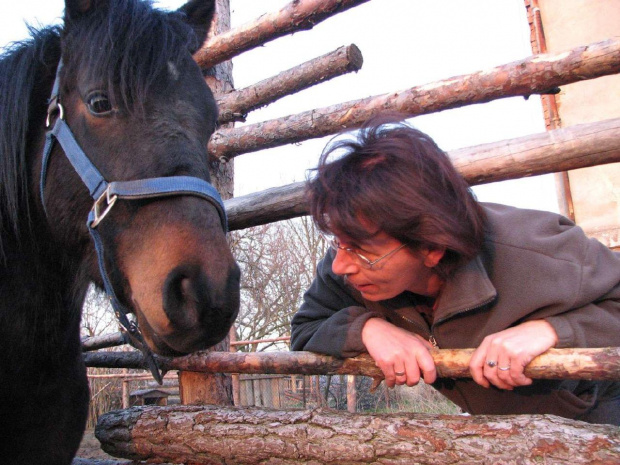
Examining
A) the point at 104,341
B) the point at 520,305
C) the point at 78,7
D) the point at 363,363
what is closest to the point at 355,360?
the point at 363,363

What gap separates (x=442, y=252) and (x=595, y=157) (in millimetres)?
796

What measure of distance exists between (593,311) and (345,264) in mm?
698

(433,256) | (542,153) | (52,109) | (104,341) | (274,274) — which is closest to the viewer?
(433,256)

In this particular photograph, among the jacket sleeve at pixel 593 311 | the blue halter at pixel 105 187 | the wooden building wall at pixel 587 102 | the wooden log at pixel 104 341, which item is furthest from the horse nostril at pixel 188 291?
the wooden building wall at pixel 587 102

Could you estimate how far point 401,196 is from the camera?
144cm

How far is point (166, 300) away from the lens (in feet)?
3.96

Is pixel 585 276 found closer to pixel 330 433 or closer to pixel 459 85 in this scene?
pixel 330 433

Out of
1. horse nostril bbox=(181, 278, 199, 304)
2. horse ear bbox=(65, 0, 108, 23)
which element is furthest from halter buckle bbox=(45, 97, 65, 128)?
horse nostril bbox=(181, 278, 199, 304)

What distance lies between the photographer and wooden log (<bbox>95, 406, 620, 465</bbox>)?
1.20 meters

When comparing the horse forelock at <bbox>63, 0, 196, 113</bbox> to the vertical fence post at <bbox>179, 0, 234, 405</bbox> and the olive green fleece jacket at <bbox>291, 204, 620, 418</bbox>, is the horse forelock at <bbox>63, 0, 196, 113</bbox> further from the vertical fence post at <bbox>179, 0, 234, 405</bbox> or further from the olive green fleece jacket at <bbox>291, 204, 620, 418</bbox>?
the vertical fence post at <bbox>179, 0, 234, 405</bbox>

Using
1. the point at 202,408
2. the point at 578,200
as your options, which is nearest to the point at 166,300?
the point at 202,408

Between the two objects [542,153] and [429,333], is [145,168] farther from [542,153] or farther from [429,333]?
[542,153]

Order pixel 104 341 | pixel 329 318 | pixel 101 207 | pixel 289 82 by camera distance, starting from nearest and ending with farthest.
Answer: pixel 101 207
pixel 329 318
pixel 289 82
pixel 104 341

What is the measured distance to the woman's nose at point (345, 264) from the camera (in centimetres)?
150
